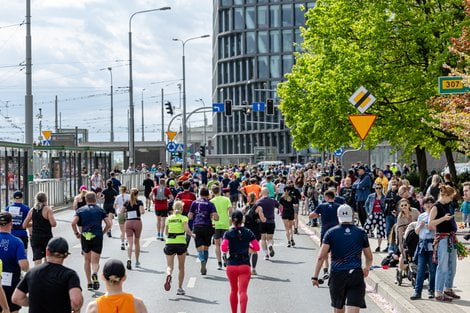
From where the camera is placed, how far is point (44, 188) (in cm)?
3859

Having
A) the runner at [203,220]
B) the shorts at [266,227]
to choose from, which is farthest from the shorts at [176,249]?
the shorts at [266,227]

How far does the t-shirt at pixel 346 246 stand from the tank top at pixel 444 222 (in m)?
3.33

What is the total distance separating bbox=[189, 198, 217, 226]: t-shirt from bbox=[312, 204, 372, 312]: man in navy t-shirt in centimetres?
714

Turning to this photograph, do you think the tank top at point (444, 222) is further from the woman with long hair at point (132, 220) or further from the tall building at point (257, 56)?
the tall building at point (257, 56)

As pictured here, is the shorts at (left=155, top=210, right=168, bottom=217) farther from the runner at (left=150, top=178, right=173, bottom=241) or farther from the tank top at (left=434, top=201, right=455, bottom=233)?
the tank top at (left=434, top=201, right=455, bottom=233)

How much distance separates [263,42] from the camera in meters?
108

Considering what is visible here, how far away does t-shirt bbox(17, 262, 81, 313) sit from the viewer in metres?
7.91

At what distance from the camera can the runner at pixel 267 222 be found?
65.6 ft

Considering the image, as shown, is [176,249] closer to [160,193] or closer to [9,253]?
[9,253]

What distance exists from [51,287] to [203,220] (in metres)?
9.73

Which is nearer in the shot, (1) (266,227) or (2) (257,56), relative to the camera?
(1) (266,227)

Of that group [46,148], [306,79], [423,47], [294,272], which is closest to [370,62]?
[423,47]

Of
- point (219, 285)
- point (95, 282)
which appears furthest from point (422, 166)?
point (95, 282)

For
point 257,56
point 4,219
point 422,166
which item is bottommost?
point 4,219
